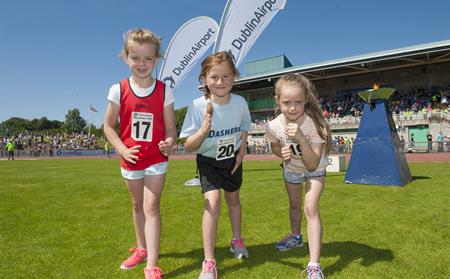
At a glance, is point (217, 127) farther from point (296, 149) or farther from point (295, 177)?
point (295, 177)

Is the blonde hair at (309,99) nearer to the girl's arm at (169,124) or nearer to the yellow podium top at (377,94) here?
the girl's arm at (169,124)

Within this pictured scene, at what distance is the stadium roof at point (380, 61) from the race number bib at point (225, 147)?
2900cm

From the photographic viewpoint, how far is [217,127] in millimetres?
2965

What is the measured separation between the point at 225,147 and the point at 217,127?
191 mm

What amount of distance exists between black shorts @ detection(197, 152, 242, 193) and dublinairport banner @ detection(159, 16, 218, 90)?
8.53 m

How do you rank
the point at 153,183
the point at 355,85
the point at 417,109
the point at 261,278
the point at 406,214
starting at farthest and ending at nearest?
1. the point at 355,85
2. the point at 417,109
3. the point at 406,214
4. the point at 153,183
5. the point at 261,278

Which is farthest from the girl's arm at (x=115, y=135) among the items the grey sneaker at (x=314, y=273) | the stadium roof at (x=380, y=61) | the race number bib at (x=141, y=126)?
the stadium roof at (x=380, y=61)

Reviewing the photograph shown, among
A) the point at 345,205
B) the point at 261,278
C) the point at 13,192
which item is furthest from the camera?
the point at 13,192

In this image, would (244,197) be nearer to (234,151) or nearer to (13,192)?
(234,151)

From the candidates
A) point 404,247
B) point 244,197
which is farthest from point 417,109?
point 404,247

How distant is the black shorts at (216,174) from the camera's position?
2.94m

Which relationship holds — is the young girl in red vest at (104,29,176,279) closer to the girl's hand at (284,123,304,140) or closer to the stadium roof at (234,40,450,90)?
the girl's hand at (284,123,304,140)

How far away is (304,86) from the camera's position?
279cm

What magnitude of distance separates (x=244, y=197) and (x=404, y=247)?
144 inches
